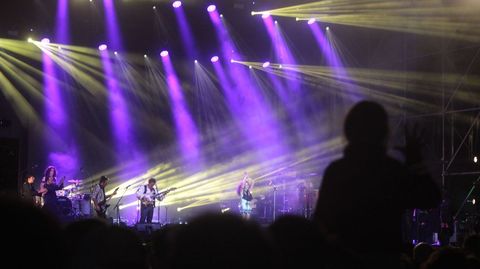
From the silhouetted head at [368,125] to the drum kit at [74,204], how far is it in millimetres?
12892

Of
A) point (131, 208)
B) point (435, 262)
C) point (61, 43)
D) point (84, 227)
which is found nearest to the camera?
point (84, 227)

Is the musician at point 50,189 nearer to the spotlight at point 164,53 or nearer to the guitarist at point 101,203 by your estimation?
the guitarist at point 101,203

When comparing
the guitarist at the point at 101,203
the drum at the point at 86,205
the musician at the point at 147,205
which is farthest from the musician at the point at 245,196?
the drum at the point at 86,205

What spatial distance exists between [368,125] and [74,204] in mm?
14293

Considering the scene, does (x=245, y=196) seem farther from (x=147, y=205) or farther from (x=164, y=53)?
(x=164, y=53)

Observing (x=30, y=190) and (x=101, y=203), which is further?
(x=101, y=203)

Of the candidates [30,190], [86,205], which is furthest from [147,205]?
[30,190]

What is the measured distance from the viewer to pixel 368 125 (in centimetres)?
292

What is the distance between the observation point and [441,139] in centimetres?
1579

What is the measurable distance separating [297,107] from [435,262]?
17.0 meters

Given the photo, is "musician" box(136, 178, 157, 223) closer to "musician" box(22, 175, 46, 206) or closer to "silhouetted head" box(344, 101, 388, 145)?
"musician" box(22, 175, 46, 206)

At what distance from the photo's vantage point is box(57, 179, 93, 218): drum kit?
14.9 metres

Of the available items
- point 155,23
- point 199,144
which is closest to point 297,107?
point 199,144

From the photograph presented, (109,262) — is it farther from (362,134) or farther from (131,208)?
(131,208)
